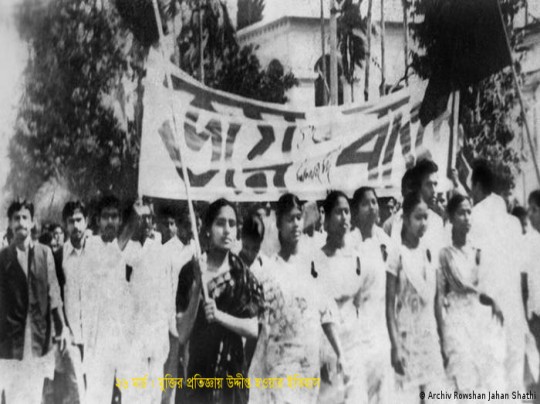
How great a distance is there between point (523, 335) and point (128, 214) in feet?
7.86

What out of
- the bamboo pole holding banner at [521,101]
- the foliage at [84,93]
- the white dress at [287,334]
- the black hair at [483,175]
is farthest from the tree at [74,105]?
the bamboo pole holding banner at [521,101]

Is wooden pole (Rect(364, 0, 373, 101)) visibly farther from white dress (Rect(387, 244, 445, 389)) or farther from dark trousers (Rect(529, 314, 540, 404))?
dark trousers (Rect(529, 314, 540, 404))

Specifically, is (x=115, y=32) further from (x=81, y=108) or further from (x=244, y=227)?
(x=244, y=227)

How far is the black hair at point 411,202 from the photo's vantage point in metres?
4.88

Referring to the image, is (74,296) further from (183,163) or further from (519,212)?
(519,212)

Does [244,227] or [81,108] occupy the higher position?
[81,108]

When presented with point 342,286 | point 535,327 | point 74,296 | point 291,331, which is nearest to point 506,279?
point 535,327

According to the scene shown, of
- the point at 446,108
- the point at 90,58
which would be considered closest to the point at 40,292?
the point at 90,58

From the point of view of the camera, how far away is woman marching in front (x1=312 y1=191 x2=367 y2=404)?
473 cm

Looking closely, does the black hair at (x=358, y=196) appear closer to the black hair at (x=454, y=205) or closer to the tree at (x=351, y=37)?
→ the black hair at (x=454, y=205)

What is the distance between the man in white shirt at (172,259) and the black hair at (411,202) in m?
1.26

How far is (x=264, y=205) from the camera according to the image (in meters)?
4.79

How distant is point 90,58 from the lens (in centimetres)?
476

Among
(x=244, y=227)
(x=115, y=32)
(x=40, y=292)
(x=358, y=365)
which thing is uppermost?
(x=115, y=32)
